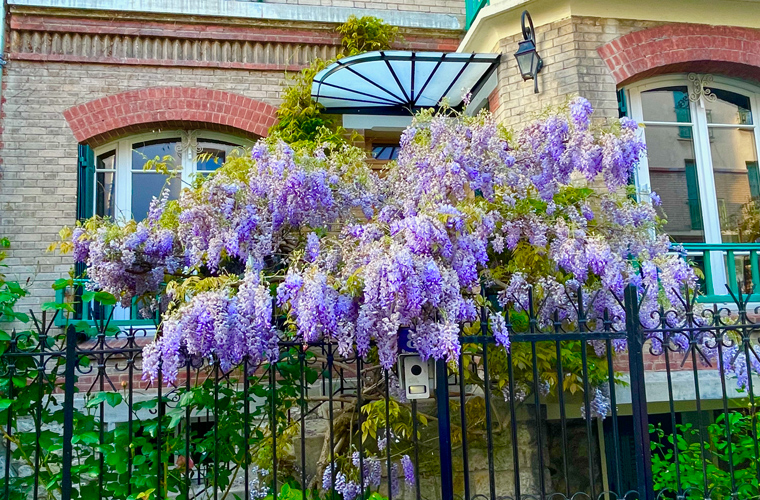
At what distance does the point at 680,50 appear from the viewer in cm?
647

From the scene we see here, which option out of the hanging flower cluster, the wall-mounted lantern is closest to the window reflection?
the hanging flower cluster

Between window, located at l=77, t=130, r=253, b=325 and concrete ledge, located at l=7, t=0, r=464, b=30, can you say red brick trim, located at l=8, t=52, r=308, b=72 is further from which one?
window, located at l=77, t=130, r=253, b=325

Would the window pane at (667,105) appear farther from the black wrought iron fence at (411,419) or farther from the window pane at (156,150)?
the window pane at (156,150)

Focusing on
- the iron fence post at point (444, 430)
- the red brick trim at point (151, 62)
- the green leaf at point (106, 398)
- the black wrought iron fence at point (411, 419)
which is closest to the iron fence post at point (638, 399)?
the black wrought iron fence at point (411, 419)

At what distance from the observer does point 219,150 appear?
7.66 meters

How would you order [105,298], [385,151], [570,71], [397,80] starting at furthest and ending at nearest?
[385,151], [397,80], [570,71], [105,298]

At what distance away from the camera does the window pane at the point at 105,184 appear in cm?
727

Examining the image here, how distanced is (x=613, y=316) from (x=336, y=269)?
6.46 feet

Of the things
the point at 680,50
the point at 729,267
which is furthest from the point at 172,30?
the point at 729,267

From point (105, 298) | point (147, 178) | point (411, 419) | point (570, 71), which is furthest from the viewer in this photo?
point (147, 178)

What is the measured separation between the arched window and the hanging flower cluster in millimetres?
1963

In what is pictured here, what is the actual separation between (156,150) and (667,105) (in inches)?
→ 228

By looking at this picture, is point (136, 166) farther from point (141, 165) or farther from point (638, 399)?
point (638, 399)

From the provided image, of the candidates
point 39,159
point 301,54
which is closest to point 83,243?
point 39,159
